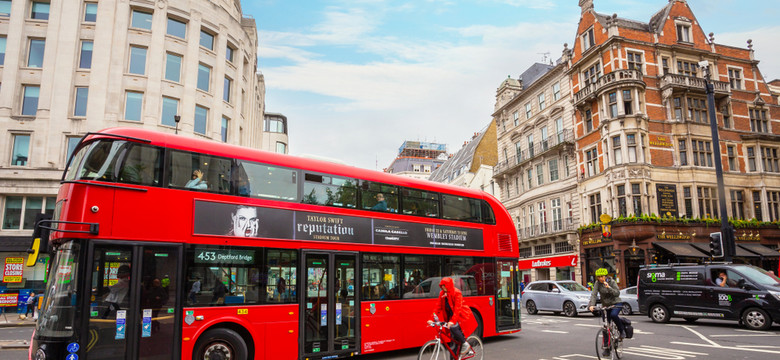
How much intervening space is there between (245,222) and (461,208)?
5995mm

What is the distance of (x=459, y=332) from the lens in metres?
8.12

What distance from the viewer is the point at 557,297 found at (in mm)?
21953

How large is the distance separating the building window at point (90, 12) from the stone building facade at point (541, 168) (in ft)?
103

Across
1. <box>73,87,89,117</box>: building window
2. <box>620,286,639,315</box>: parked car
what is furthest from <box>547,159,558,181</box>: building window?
<box>73,87,89,117</box>: building window

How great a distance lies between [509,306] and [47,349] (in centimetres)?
1076

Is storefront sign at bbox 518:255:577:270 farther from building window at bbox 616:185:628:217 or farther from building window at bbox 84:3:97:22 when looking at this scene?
building window at bbox 84:3:97:22

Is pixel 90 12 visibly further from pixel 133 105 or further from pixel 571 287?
pixel 571 287

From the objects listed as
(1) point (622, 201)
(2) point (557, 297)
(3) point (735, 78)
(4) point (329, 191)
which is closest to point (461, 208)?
(4) point (329, 191)

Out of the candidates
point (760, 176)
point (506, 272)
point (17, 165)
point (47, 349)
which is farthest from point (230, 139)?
point (760, 176)

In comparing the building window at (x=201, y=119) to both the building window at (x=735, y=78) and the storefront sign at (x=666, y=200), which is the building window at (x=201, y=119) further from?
the building window at (x=735, y=78)

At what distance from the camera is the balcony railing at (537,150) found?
122ft

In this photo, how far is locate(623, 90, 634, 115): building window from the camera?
31.9 m

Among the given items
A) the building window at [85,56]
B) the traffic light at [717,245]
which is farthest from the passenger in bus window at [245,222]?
the building window at [85,56]

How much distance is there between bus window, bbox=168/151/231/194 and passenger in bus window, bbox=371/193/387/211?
11.1 ft
